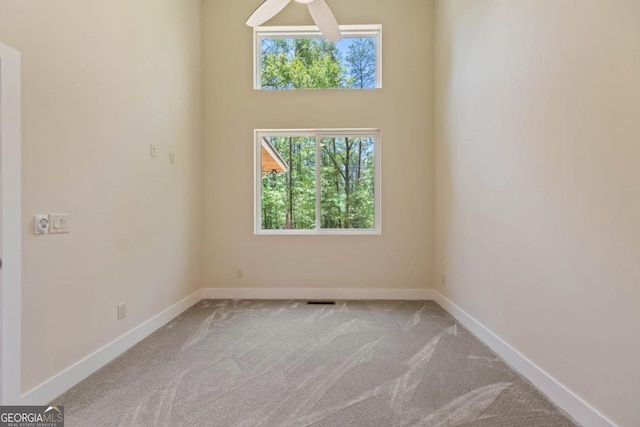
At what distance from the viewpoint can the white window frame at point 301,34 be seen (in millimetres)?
3939

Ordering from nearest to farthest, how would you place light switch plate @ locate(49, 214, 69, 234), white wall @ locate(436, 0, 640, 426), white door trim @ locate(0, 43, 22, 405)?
white wall @ locate(436, 0, 640, 426), white door trim @ locate(0, 43, 22, 405), light switch plate @ locate(49, 214, 69, 234)

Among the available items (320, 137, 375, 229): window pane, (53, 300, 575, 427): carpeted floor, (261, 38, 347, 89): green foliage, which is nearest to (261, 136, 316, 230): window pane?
(320, 137, 375, 229): window pane

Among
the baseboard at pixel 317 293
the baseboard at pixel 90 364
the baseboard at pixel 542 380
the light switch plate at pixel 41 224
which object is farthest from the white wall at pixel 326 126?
the light switch plate at pixel 41 224

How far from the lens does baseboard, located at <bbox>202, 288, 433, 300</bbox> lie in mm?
3906

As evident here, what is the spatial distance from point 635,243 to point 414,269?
264cm

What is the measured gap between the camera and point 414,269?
3928mm

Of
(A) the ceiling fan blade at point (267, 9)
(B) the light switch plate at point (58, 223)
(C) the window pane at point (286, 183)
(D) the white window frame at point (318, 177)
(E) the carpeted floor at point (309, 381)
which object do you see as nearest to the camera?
(E) the carpeted floor at point (309, 381)

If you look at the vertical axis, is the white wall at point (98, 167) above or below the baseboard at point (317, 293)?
above

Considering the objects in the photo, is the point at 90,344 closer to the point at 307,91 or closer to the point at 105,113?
the point at 105,113

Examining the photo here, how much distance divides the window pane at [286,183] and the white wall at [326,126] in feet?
0.72

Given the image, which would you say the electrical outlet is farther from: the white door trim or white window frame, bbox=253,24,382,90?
white window frame, bbox=253,24,382,90

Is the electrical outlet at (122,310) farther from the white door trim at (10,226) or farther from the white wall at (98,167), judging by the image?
the white door trim at (10,226)

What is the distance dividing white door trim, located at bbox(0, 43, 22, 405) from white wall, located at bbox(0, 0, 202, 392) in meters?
0.06

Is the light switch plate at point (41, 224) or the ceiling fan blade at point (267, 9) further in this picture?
the ceiling fan blade at point (267, 9)
